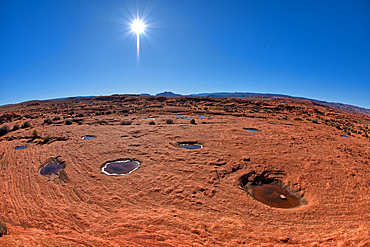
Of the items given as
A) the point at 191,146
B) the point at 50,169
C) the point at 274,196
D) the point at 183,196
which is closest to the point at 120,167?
the point at 50,169

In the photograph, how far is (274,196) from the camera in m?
7.04

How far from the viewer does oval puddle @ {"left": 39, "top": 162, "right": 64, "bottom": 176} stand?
873cm

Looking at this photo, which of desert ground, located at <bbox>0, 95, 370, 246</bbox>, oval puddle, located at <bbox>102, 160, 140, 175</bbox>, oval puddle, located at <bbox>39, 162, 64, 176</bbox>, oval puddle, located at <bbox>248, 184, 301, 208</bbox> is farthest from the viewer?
oval puddle, located at <bbox>102, 160, 140, 175</bbox>

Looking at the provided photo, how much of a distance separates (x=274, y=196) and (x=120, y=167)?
8708 mm

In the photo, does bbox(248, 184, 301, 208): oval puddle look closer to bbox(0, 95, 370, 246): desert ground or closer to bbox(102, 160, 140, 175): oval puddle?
bbox(0, 95, 370, 246): desert ground

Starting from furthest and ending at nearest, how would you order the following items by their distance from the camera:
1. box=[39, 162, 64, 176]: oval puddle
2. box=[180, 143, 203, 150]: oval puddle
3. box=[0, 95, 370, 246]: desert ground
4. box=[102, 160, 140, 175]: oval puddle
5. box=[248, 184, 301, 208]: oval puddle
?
box=[180, 143, 203, 150]: oval puddle → box=[102, 160, 140, 175]: oval puddle → box=[39, 162, 64, 176]: oval puddle → box=[248, 184, 301, 208]: oval puddle → box=[0, 95, 370, 246]: desert ground

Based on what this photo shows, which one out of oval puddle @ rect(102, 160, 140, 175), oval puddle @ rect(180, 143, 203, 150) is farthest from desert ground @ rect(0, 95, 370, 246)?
oval puddle @ rect(180, 143, 203, 150)

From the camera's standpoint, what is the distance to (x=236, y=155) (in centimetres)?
1080

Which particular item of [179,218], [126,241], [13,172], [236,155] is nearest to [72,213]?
[126,241]

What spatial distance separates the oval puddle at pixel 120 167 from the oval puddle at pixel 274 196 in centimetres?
685

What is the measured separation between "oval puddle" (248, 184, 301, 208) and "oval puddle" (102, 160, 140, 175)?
22.5 feet

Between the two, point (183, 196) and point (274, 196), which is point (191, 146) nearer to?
point (183, 196)

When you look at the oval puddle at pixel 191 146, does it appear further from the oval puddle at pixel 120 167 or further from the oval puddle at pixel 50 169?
the oval puddle at pixel 50 169

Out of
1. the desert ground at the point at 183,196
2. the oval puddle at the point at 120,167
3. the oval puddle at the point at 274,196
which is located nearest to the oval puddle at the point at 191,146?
the desert ground at the point at 183,196
